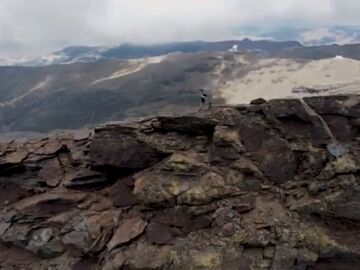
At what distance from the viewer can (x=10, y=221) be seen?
32.9 metres

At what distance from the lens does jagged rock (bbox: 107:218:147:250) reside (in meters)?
29.2

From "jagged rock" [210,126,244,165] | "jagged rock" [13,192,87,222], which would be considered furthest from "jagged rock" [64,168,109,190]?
"jagged rock" [210,126,244,165]

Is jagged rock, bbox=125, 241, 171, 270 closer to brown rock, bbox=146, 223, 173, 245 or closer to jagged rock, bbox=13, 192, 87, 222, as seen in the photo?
brown rock, bbox=146, 223, 173, 245

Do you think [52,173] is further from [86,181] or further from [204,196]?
[204,196]

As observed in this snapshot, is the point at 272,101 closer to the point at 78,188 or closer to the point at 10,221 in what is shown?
the point at 78,188

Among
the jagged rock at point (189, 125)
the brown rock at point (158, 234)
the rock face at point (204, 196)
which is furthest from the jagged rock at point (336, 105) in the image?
the brown rock at point (158, 234)

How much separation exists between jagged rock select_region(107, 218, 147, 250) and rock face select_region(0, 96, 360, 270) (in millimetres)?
75

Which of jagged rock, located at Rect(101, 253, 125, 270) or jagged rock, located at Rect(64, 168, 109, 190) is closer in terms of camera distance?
jagged rock, located at Rect(101, 253, 125, 270)

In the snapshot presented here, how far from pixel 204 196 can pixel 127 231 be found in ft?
15.1

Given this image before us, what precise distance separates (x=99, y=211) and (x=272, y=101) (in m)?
12.0

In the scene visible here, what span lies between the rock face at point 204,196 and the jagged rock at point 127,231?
0.08 m

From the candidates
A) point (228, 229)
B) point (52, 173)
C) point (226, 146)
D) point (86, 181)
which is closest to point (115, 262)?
point (228, 229)

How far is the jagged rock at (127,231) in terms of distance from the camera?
29231 mm

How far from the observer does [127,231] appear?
1172 inches
